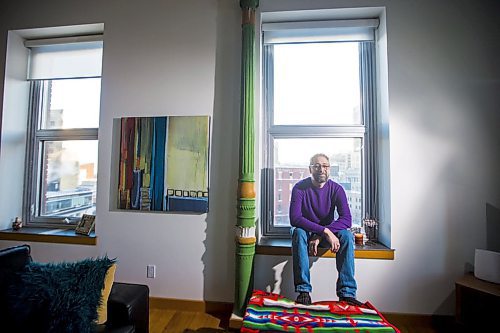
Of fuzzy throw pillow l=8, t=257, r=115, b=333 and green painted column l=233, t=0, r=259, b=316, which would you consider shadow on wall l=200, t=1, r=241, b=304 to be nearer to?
green painted column l=233, t=0, r=259, b=316

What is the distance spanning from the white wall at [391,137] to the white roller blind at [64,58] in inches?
10.3

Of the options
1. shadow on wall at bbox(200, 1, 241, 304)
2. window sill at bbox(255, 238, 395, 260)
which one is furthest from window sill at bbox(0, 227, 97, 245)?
window sill at bbox(255, 238, 395, 260)

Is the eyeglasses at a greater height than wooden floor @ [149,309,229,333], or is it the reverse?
the eyeglasses

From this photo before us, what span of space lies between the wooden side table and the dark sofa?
2.03 metres

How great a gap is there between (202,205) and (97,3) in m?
2.14

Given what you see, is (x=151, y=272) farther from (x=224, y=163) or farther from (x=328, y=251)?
(x=328, y=251)

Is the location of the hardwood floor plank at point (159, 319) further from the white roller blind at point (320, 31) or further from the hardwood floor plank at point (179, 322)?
the white roller blind at point (320, 31)

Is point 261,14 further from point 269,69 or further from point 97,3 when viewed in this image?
point 97,3

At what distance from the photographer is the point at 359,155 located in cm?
223

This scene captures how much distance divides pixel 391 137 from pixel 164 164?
74.4 inches

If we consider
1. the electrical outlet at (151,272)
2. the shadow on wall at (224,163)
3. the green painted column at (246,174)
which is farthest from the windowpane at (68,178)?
the green painted column at (246,174)

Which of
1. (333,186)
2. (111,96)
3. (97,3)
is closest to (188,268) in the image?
(333,186)

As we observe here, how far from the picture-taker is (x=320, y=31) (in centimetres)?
221

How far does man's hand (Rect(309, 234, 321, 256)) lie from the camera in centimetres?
179
